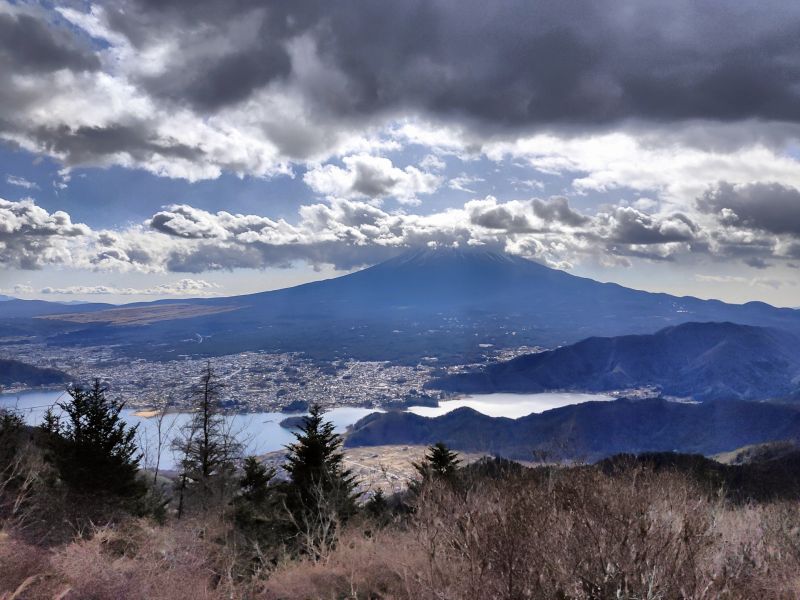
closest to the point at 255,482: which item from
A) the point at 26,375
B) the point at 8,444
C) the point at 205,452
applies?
the point at 205,452

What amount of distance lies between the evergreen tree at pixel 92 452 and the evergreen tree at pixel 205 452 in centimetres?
597

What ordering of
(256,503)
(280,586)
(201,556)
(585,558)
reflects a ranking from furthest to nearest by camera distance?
1. (256,503)
2. (201,556)
3. (280,586)
4. (585,558)

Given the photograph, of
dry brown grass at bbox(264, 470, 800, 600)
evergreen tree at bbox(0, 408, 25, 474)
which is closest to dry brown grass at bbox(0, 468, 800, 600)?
dry brown grass at bbox(264, 470, 800, 600)

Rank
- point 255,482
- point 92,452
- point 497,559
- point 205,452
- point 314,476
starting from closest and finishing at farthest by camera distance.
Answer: point 497,559 < point 92,452 < point 314,476 < point 255,482 < point 205,452

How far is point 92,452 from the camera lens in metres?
20.0

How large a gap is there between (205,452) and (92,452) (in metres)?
8.04

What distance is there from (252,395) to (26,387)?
68.4 metres

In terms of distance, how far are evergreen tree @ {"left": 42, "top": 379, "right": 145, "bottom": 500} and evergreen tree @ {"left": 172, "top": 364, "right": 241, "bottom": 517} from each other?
5.97 meters

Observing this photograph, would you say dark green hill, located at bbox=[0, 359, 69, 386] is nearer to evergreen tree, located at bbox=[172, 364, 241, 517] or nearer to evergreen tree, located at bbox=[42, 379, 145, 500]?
evergreen tree, located at bbox=[172, 364, 241, 517]

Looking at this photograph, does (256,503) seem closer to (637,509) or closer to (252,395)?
(637,509)

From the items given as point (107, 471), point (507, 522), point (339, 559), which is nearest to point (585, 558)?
point (507, 522)

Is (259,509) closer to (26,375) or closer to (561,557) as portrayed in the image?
(561,557)

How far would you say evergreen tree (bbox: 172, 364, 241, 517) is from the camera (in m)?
27.4

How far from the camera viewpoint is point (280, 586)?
13836 millimetres
